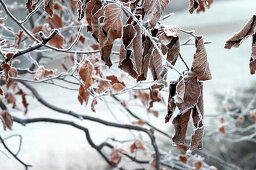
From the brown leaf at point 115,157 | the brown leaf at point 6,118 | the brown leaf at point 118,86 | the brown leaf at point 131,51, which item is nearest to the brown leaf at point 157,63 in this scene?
the brown leaf at point 131,51

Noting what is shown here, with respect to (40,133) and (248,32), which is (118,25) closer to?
(248,32)

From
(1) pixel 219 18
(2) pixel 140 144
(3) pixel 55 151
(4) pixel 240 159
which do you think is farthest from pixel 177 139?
(1) pixel 219 18

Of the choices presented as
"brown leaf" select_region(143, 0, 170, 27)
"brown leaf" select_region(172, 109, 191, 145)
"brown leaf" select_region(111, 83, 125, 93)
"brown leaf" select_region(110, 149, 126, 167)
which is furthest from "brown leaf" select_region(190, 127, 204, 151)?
"brown leaf" select_region(110, 149, 126, 167)

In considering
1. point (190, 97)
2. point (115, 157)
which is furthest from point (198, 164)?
point (190, 97)

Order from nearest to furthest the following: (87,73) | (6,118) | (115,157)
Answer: (87,73), (6,118), (115,157)

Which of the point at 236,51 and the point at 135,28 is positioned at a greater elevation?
the point at 135,28

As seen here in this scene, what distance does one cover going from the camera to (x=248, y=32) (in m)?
0.43

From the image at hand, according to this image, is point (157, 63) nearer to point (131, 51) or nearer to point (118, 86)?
point (131, 51)

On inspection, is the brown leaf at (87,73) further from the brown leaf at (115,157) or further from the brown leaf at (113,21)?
the brown leaf at (115,157)

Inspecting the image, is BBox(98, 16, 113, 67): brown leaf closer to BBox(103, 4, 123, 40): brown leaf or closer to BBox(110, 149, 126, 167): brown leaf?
BBox(103, 4, 123, 40): brown leaf

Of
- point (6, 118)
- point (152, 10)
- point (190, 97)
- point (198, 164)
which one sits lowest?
point (198, 164)

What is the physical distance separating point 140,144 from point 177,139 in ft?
2.66

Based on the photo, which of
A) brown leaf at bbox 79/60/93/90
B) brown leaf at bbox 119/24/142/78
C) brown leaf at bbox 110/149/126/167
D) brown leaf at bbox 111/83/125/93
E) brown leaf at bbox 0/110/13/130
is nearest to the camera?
brown leaf at bbox 119/24/142/78

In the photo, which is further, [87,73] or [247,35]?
[87,73]
